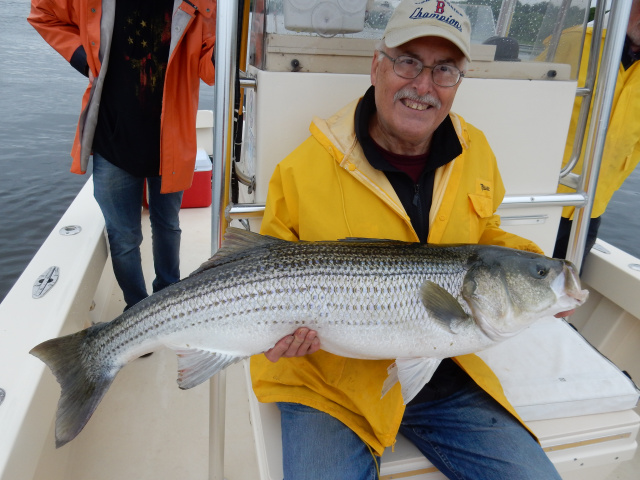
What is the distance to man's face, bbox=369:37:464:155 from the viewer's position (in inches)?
77.7

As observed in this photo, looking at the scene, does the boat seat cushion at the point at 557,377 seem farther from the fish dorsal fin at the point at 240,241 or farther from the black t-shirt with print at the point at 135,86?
the black t-shirt with print at the point at 135,86

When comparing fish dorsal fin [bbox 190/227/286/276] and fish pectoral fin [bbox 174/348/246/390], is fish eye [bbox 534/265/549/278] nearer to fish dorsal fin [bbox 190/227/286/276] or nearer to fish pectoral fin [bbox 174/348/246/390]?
fish dorsal fin [bbox 190/227/286/276]

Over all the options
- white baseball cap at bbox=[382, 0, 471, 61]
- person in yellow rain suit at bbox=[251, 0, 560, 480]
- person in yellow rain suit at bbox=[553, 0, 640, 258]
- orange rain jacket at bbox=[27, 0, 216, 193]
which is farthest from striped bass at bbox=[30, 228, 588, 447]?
person in yellow rain suit at bbox=[553, 0, 640, 258]

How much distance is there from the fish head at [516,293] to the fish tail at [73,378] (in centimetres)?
146

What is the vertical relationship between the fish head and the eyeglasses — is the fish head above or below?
below

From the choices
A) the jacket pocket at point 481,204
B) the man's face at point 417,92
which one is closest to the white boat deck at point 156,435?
the jacket pocket at point 481,204

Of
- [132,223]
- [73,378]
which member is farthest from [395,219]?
[132,223]

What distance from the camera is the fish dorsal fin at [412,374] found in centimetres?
178

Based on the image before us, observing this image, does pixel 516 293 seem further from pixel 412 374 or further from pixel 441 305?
pixel 412 374

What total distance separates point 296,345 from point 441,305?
58 centimetres

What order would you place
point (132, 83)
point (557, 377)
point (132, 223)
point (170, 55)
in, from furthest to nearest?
point (132, 223) < point (132, 83) < point (170, 55) < point (557, 377)

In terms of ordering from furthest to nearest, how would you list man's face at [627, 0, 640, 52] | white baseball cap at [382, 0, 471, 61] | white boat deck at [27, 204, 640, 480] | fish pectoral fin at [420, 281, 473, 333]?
man's face at [627, 0, 640, 52], white boat deck at [27, 204, 640, 480], white baseball cap at [382, 0, 471, 61], fish pectoral fin at [420, 281, 473, 333]

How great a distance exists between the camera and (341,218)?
2.06 metres

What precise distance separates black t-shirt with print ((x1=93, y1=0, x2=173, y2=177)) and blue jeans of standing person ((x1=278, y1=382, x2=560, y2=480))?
1.99 m
